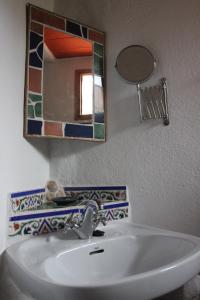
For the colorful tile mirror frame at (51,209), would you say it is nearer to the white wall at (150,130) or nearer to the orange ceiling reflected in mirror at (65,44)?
the white wall at (150,130)

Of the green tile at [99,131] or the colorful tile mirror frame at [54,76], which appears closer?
the colorful tile mirror frame at [54,76]

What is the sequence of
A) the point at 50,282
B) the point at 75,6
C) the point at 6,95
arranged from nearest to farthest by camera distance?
1. the point at 50,282
2. the point at 6,95
3. the point at 75,6

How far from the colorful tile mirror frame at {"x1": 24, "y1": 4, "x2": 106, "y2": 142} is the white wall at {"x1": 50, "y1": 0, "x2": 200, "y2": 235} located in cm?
5

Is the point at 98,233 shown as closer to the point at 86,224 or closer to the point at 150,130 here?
the point at 86,224

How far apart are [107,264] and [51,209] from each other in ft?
0.94

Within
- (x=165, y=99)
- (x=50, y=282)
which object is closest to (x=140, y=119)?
(x=165, y=99)

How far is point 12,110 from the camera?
100 centimetres

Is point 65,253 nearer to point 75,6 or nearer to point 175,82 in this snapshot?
point 175,82

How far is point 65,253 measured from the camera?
881 millimetres

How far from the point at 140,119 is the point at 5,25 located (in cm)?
63

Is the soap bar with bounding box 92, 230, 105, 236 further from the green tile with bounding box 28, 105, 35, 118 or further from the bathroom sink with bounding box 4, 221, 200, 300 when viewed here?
the green tile with bounding box 28, 105, 35, 118

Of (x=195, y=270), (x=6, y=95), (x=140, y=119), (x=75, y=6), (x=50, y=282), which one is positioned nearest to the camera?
(x=50, y=282)

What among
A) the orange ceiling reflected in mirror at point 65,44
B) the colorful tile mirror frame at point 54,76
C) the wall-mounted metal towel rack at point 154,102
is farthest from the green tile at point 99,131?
the orange ceiling reflected in mirror at point 65,44

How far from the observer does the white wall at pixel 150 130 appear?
1.10 meters
